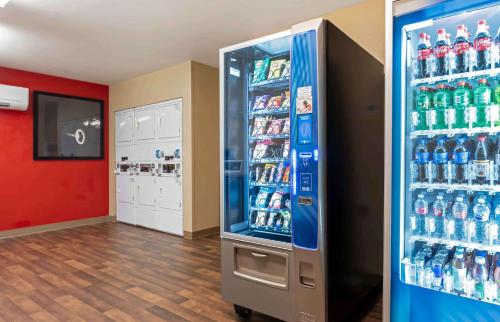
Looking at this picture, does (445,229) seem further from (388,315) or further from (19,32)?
(19,32)

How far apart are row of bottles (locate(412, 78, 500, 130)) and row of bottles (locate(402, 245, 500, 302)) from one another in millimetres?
690

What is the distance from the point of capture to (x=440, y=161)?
174 centimetres

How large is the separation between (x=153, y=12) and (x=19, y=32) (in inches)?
70.4

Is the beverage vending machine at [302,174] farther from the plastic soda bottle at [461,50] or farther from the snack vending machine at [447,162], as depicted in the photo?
the plastic soda bottle at [461,50]

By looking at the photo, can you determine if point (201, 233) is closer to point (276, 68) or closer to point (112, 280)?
point (112, 280)

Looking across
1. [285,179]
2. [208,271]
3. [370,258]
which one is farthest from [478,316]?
[208,271]

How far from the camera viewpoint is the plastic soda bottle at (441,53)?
5.55 feet

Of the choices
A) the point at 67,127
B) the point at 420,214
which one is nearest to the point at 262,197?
the point at 420,214

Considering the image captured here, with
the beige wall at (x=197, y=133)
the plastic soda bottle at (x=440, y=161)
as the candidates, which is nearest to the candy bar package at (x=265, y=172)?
the plastic soda bottle at (x=440, y=161)

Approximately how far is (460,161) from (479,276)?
590mm

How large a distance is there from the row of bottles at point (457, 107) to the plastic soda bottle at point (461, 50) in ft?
0.25

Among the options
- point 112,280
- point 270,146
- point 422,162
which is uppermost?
point 270,146

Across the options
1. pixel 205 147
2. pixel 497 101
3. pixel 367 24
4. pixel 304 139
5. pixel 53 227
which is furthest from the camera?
pixel 53 227

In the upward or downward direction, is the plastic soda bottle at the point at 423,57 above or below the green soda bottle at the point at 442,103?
above
